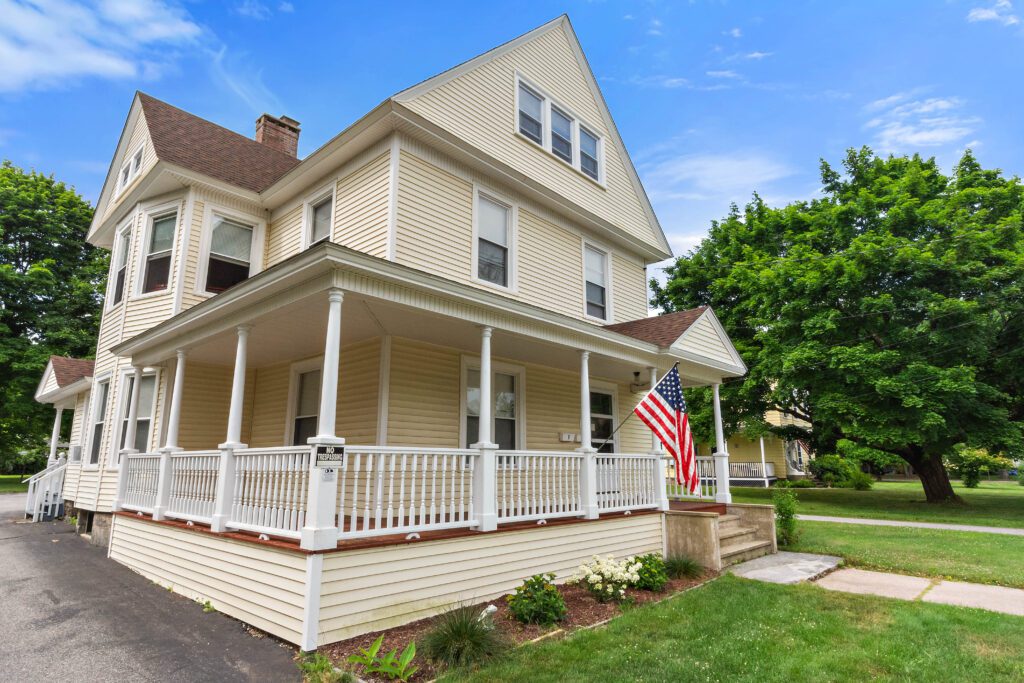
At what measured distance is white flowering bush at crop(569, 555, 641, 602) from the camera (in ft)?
20.5

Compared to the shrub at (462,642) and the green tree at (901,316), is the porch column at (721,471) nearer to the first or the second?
the green tree at (901,316)

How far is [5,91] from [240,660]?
20129 mm

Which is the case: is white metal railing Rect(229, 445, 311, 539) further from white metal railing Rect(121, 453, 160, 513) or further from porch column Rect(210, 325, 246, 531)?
white metal railing Rect(121, 453, 160, 513)

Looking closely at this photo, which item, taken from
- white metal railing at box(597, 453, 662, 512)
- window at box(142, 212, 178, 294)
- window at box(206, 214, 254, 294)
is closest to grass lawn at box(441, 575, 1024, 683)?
white metal railing at box(597, 453, 662, 512)

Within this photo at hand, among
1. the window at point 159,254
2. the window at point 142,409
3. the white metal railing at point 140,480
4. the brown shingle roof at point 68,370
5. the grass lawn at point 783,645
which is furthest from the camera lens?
the brown shingle roof at point 68,370

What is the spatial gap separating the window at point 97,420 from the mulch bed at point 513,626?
9337mm

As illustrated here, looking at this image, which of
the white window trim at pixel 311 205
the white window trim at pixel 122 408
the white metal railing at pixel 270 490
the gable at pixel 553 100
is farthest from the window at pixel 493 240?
the white window trim at pixel 122 408

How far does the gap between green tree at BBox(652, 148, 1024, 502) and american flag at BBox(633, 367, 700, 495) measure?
936 centimetres

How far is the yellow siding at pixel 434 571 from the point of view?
4733mm

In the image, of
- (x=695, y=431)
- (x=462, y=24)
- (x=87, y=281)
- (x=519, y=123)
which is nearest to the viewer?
(x=519, y=123)

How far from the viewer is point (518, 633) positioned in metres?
5.08

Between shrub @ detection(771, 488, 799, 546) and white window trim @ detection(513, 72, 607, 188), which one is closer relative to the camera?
shrub @ detection(771, 488, 799, 546)

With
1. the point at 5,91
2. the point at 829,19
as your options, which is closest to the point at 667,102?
the point at 829,19

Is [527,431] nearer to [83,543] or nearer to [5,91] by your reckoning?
[83,543]
